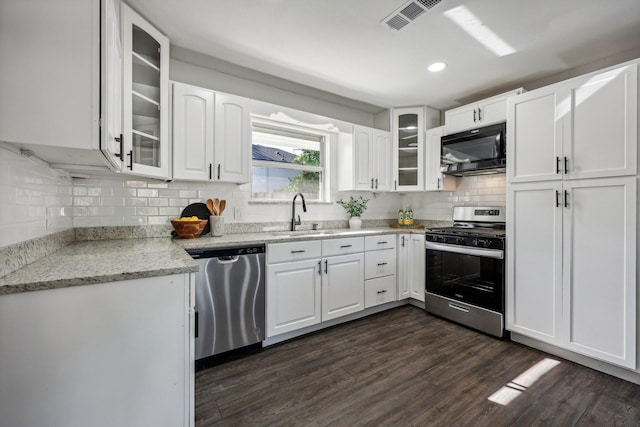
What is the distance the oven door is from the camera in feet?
8.45

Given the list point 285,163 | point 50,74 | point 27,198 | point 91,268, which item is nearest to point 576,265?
point 285,163

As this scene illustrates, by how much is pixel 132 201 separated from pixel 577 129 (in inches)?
139

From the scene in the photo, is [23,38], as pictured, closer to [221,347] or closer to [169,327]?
[169,327]

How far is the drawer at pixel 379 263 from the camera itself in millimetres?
3034

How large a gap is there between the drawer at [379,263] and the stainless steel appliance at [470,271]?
39 cm

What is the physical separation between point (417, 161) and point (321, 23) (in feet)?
7.01

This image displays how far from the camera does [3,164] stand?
1.14m

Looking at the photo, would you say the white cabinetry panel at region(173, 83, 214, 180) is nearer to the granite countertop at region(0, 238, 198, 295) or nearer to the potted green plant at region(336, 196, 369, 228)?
the granite countertop at region(0, 238, 198, 295)

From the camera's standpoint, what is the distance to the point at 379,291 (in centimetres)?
313

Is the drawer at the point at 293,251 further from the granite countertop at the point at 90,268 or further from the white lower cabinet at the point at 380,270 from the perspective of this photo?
Answer: the granite countertop at the point at 90,268

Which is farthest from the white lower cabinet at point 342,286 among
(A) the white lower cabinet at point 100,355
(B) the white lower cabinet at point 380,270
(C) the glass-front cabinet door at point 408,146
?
(A) the white lower cabinet at point 100,355

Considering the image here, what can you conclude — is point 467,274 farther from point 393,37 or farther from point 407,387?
point 393,37

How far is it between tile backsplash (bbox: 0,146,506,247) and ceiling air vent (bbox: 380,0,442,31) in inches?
74.2

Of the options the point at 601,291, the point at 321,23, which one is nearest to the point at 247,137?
the point at 321,23
